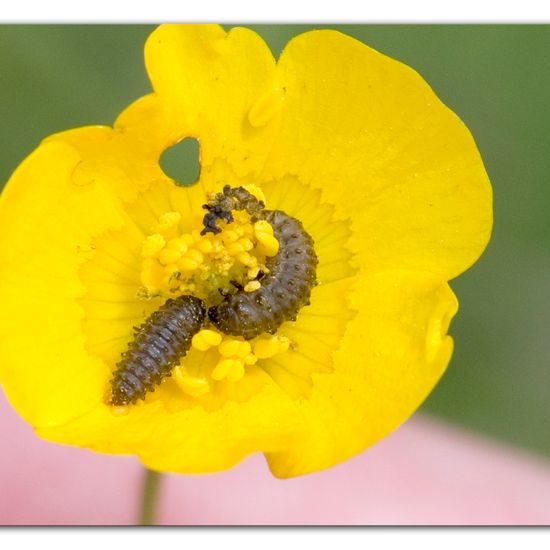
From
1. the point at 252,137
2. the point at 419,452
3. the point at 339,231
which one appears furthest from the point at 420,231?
the point at 419,452

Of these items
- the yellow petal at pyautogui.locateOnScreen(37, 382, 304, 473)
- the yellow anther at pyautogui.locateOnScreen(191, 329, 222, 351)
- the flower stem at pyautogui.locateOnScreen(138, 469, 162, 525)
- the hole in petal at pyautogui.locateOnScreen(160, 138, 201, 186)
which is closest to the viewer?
the yellow petal at pyautogui.locateOnScreen(37, 382, 304, 473)

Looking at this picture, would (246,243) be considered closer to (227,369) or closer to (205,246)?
(205,246)

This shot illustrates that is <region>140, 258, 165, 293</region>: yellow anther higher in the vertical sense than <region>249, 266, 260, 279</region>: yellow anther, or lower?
lower

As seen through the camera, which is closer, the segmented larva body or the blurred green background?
the segmented larva body

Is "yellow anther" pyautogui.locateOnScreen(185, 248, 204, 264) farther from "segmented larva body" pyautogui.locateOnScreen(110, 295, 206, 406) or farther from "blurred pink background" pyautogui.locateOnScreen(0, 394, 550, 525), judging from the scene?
"blurred pink background" pyautogui.locateOnScreen(0, 394, 550, 525)

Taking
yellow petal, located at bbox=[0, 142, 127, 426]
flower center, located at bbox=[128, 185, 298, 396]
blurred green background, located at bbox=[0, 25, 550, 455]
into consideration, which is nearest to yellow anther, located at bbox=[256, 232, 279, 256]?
flower center, located at bbox=[128, 185, 298, 396]

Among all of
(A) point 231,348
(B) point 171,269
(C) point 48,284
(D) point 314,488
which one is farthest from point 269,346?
(D) point 314,488

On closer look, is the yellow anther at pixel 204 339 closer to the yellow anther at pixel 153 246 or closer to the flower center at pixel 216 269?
the flower center at pixel 216 269
